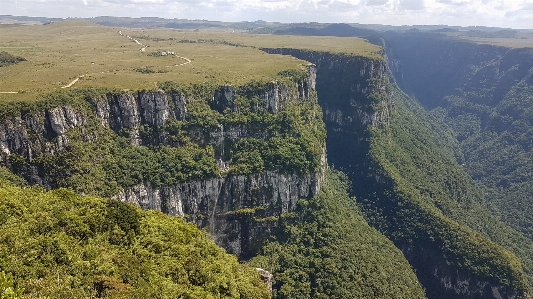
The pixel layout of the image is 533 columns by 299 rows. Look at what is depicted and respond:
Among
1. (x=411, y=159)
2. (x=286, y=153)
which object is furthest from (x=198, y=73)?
(x=411, y=159)

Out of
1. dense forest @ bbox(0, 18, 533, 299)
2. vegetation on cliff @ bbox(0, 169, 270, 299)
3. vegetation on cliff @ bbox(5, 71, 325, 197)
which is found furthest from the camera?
vegetation on cliff @ bbox(5, 71, 325, 197)

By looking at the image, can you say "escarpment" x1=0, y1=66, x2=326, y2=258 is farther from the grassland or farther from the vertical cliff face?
the vertical cliff face

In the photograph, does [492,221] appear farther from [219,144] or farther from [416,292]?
[219,144]

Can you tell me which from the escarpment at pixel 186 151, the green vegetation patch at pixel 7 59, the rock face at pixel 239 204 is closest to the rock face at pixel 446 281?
the escarpment at pixel 186 151

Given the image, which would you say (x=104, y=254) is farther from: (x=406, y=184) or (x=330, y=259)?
(x=406, y=184)

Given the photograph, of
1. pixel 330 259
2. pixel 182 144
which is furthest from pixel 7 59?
pixel 330 259

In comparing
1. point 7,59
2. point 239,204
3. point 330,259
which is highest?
point 7,59

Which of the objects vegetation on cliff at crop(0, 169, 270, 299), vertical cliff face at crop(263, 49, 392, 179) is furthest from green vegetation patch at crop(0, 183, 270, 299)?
vertical cliff face at crop(263, 49, 392, 179)
